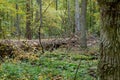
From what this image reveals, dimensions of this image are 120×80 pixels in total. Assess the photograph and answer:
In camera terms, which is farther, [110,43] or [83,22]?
[83,22]

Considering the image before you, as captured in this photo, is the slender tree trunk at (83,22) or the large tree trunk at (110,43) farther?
the slender tree trunk at (83,22)

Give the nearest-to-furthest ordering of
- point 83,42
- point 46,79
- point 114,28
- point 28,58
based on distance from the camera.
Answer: point 114,28
point 46,79
point 28,58
point 83,42

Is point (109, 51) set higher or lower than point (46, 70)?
higher

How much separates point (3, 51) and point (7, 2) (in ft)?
20.7

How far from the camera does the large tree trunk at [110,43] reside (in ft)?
14.7

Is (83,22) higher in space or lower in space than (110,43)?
lower

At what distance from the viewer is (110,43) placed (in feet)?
14.9

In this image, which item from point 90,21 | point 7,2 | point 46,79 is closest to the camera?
point 46,79

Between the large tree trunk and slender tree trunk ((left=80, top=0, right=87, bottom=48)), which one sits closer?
the large tree trunk

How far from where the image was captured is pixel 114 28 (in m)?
4.50

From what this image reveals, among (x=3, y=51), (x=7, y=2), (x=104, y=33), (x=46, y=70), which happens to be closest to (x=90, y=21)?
(x=7, y=2)

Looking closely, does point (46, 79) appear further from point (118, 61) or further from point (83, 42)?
point (83, 42)

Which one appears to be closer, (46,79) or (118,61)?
(118,61)

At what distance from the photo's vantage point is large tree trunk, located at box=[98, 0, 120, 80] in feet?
14.7
